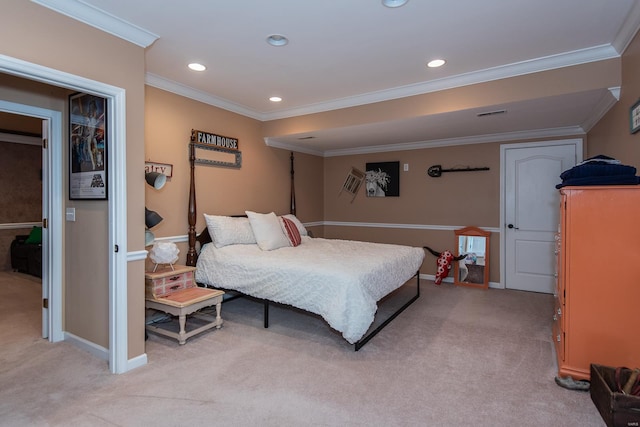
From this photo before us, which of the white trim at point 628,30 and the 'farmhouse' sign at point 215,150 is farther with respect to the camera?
the 'farmhouse' sign at point 215,150

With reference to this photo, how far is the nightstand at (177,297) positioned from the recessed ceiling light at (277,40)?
222 cm

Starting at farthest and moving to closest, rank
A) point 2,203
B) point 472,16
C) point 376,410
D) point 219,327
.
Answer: point 2,203 → point 219,327 → point 472,16 → point 376,410

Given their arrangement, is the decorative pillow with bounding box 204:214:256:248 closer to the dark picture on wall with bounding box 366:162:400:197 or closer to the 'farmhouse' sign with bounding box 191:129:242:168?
the 'farmhouse' sign with bounding box 191:129:242:168

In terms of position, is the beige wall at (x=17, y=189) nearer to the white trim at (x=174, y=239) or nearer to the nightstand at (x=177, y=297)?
the white trim at (x=174, y=239)

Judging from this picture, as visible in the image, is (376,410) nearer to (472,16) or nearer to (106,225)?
(106,225)

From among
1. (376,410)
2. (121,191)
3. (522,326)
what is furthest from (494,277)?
(121,191)

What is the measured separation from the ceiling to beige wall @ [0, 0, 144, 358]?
0.41 ft

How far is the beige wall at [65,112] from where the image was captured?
6.55ft

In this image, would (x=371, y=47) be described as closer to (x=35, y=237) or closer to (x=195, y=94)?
(x=195, y=94)

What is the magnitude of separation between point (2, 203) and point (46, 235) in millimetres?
4385

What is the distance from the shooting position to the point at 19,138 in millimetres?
6141

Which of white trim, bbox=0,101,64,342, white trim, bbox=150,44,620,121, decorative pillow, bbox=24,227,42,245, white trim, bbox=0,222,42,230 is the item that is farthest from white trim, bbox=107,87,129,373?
white trim, bbox=0,222,42,230

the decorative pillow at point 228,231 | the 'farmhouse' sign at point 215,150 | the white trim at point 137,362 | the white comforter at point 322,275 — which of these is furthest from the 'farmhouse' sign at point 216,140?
the white trim at point 137,362

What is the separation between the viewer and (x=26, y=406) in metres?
2.09
